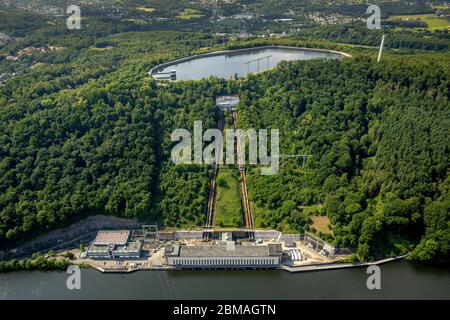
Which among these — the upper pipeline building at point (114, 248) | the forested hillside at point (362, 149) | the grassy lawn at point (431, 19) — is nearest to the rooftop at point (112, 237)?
the upper pipeline building at point (114, 248)

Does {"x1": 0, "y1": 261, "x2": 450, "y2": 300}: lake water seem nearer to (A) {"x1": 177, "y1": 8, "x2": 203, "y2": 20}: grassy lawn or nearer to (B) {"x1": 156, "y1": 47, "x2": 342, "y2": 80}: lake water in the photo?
(B) {"x1": 156, "y1": 47, "x2": 342, "y2": 80}: lake water

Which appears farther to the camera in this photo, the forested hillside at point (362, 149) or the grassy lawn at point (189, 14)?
the grassy lawn at point (189, 14)

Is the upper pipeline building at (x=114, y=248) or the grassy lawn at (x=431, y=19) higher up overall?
the grassy lawn at (x=431, y=19)

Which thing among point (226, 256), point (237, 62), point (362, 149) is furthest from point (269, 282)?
point (237, 62)

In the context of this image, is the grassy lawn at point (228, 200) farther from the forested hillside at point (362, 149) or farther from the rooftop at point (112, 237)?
the rooftop at point (112, 237)

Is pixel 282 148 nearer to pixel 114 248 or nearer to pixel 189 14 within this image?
pixel 114 248

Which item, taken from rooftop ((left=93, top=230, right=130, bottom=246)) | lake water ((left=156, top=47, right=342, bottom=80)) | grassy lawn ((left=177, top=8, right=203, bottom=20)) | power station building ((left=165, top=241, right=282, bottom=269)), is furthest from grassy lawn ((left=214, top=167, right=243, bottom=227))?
grassy lawn ((left=177, top=8, right=203, bottom=20))

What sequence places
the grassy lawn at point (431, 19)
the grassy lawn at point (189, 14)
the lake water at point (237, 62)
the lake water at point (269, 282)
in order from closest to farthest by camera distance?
the lake water at point (269, 282)
the lake water at point (237, 62)
the grassy lawn at point (431, 19)
the grassy lawn at point (189, 14)

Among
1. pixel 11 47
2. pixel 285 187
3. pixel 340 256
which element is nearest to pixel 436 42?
pixel 285 187

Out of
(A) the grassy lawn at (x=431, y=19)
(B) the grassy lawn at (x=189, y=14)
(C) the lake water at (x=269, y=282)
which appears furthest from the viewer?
(B) the grassy lawn at (x=189, y=14)
